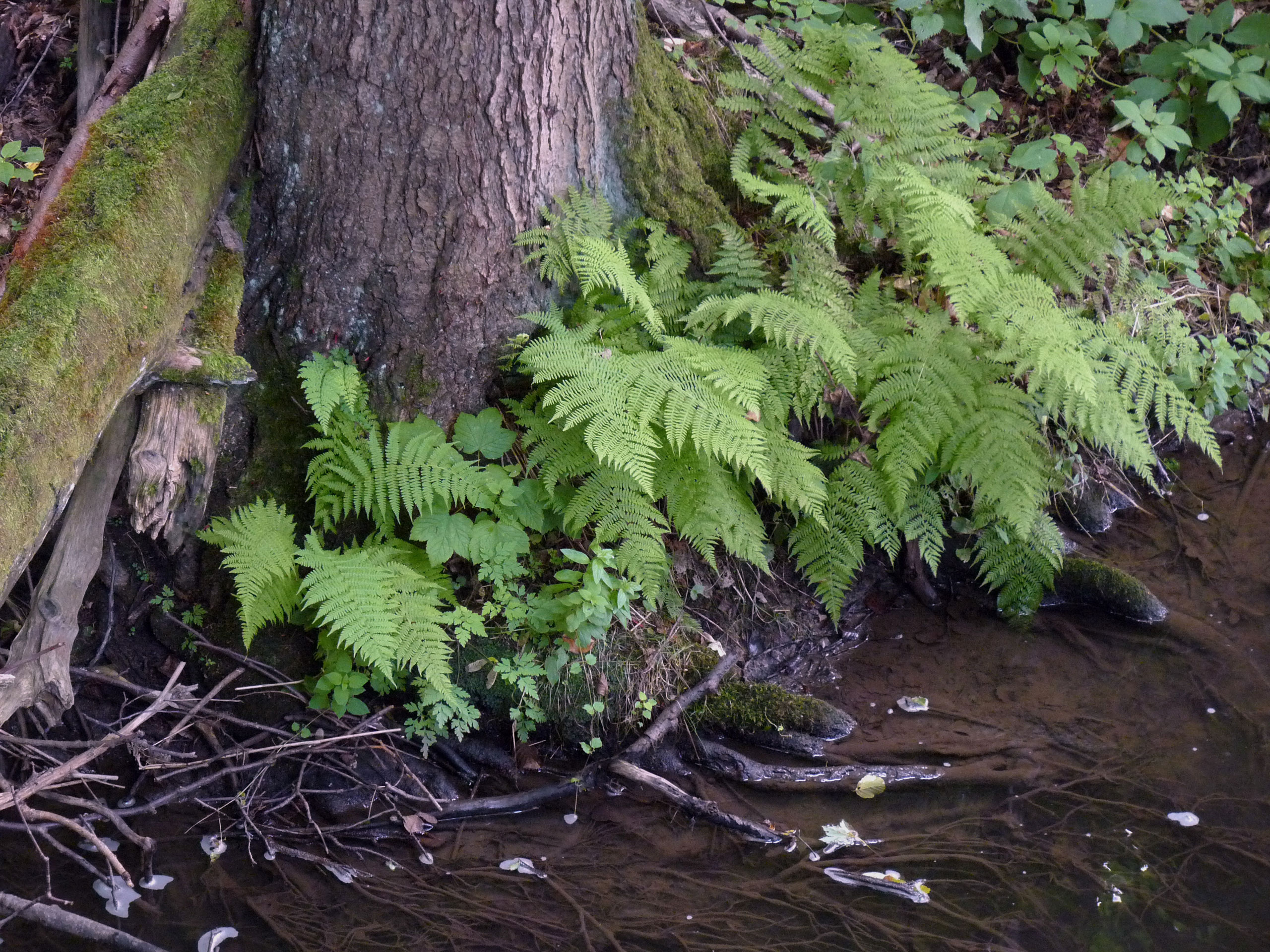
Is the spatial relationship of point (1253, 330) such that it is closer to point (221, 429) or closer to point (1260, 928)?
point (1260, 928)

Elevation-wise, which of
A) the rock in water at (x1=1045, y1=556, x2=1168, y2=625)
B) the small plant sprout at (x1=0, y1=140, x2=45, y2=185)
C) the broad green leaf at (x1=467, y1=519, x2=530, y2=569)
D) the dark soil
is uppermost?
the dark soil

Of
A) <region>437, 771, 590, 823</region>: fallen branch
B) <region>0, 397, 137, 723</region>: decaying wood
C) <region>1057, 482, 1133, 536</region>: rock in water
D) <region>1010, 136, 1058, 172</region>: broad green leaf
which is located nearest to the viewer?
<region>0, 397, 137, 723</region>: decaying wood

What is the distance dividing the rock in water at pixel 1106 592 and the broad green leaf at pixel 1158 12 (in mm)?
2983

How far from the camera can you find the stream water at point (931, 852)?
3.16m

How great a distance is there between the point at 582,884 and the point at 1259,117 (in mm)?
6062

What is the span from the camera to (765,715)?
4.02 m

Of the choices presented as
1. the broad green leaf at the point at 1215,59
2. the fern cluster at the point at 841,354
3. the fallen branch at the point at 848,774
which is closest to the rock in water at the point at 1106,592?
the fern cluster at the point at 841,354

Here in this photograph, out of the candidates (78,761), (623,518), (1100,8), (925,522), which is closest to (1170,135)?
(1100,8)

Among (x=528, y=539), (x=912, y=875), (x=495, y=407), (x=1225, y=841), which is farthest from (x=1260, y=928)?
(x=495, y=407)

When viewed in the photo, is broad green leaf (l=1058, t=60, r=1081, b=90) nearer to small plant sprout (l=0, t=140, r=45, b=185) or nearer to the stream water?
the stream water

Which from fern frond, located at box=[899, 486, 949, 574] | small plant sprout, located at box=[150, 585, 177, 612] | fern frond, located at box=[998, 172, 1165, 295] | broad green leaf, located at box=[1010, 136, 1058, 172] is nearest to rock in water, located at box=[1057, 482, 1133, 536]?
fern frond, located at box=[899, 486, 949, 574]

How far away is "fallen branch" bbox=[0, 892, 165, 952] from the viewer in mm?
2955

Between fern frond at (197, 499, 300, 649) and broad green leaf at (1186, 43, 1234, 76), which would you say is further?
broad green leaf at (1186, 43, 1234, 76)

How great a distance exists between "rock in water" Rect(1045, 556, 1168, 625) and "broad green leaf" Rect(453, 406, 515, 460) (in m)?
2.73
